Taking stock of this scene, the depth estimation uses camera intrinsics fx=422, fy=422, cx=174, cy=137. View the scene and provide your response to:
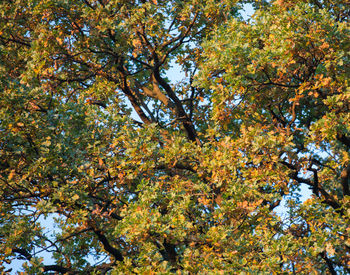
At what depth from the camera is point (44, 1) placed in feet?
43.2

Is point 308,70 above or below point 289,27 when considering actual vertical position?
below

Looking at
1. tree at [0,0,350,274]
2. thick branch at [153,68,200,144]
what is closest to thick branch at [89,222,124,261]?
tree at [0,0,350,274]

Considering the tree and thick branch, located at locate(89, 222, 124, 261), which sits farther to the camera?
thick branch, located at locate(89, 222, 124, 261)

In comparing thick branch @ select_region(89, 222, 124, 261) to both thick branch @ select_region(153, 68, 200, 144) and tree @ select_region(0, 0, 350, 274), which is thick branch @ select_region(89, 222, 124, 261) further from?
thick branch @ select_region(153, 68, 200, 144)

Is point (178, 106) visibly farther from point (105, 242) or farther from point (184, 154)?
point (105, 242)

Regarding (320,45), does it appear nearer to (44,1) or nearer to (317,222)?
(317,222)

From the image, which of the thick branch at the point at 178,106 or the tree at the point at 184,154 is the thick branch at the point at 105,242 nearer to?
the tree at the point at 184,154

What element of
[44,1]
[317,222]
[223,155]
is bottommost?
[317,222]

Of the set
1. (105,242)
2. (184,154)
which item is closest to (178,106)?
(184,154)

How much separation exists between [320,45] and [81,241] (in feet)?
33.5

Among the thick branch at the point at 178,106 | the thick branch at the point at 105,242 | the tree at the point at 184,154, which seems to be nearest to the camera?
the tree at the point at 184,154

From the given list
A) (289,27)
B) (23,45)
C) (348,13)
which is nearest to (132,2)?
(23,45)

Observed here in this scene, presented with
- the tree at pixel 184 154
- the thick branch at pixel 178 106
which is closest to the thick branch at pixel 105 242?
the tree at pixel 184 154

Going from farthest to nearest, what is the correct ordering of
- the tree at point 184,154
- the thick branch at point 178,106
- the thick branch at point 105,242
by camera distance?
the thick branch at point 178,106
the thick branch at point 105,242
the tree at point 184,154
